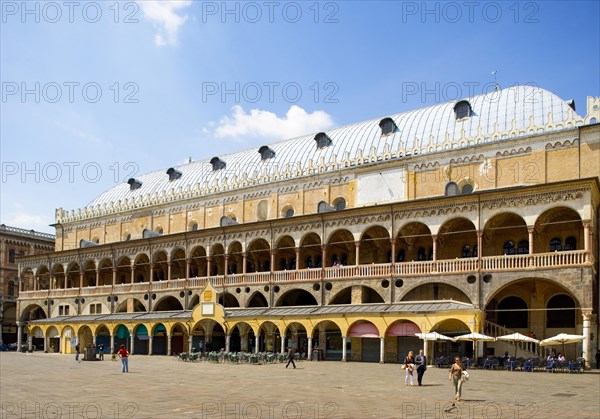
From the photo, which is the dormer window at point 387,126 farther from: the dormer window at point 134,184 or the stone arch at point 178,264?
the dormer window at point 134,184

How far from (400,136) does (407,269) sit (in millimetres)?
12693

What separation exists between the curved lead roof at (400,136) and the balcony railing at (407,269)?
31.5 ft

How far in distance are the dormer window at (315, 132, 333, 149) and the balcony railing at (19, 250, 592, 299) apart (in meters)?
13.0

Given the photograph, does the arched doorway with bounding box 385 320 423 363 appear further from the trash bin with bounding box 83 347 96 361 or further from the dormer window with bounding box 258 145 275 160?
the dormer window with bounding box 258 145 275 160

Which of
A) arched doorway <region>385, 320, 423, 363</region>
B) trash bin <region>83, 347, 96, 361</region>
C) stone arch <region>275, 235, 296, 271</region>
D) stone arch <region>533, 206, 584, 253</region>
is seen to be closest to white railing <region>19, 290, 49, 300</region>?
trash bin <region>83, 347, 96, 361</region>

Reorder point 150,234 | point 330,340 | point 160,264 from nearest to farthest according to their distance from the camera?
point 330,340
point 150,234
point 160,264

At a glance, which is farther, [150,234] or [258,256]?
[150,234]

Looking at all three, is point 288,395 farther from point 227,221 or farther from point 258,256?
point 227,221

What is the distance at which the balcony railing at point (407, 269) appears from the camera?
124 feet

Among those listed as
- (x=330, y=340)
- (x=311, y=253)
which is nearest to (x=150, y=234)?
(x=311, y=253)

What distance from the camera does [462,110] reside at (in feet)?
163

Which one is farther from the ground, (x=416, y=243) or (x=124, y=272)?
(x=416, y=243)

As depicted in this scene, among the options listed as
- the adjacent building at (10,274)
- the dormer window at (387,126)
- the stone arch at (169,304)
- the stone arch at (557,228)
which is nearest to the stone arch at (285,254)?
the stone arch at (169,304)

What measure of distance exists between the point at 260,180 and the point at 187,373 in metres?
27.3
